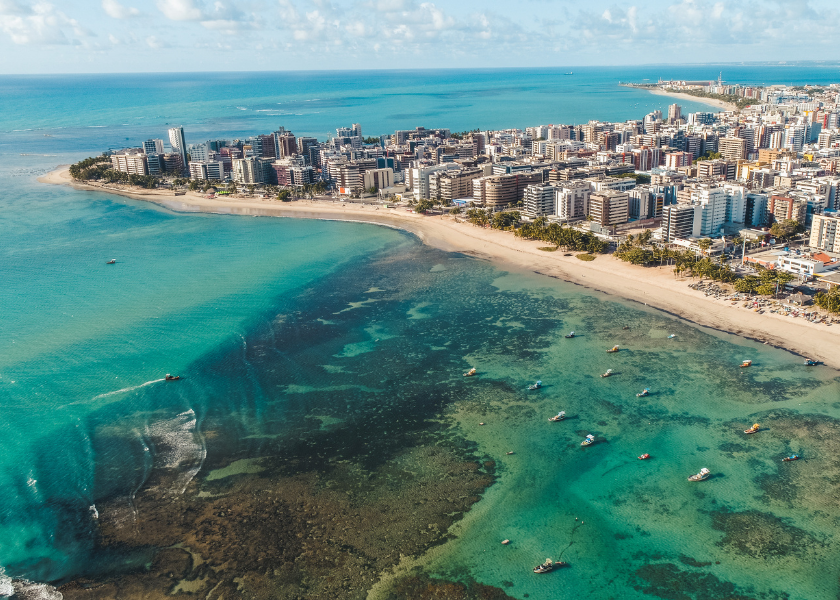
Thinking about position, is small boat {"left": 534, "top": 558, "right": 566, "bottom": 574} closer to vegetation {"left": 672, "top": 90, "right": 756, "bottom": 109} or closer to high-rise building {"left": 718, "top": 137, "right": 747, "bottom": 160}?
high-rise building {"left": 718, "top": 137, "right": 747, "bottom": 160}

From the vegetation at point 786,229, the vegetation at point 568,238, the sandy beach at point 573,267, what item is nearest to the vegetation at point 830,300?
the sandy beach at point 573,267

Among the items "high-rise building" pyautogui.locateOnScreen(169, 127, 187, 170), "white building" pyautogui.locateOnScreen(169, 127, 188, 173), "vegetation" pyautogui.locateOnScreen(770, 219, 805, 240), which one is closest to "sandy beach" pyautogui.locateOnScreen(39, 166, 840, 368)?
"vegetation" pyautogui.locateOnScreen(770, 219, 805, 240)

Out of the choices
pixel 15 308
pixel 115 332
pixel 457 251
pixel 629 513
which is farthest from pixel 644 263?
pixel 15 308

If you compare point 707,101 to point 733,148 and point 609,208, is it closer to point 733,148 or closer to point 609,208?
point 733,148

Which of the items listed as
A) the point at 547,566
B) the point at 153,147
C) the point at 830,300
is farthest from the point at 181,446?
the point at 153,147

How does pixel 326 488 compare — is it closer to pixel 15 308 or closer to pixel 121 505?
pixel 121 505
